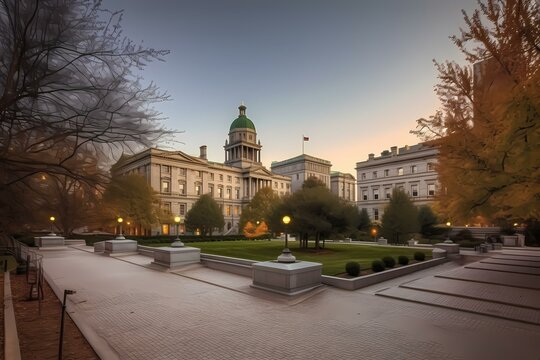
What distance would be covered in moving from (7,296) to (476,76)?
1934 cm

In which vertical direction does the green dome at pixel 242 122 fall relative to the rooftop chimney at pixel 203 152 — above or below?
above

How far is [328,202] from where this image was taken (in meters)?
26.1

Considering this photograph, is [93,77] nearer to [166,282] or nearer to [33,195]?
[33,195]

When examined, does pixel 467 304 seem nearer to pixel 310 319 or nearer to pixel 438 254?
pixel 310 319

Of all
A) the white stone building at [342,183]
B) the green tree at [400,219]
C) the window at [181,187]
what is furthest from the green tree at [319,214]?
the white stone building at [342,183]

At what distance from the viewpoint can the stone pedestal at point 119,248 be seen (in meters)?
24.9

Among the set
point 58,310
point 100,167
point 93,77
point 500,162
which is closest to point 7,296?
point 58,310

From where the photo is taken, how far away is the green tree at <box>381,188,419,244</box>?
1476 inches

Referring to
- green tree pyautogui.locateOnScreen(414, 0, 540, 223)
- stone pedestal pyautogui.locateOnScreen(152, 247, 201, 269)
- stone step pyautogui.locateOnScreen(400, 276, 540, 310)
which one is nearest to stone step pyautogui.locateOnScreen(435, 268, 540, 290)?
stone step pyautogui.locateOnScreen(400, 276, 540, 310)

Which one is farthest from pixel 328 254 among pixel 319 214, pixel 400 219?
pixel 400 219

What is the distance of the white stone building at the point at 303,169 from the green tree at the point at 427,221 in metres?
60.5

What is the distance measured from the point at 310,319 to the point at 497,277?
457 inches

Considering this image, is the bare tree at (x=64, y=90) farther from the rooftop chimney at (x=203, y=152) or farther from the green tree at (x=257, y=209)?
the rooftop chimney at (x=203, y=152)

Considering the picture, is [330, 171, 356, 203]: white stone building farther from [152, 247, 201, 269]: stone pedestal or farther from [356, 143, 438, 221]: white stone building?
[152, 247, 201, 269]: stone pedestal
